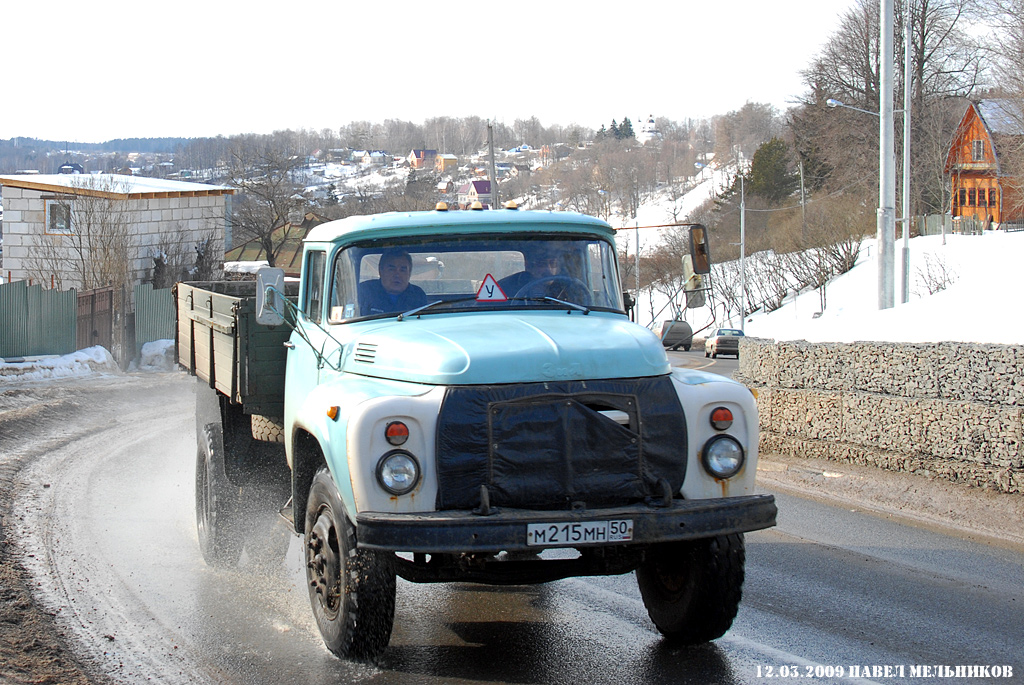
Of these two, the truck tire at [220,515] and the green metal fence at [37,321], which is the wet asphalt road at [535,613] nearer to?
the truck tire at [220,515]

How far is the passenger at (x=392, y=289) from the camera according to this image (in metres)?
5.59

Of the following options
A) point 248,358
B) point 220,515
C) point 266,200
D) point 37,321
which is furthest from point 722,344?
point 248,358

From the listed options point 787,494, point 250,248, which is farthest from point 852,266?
point 787,494

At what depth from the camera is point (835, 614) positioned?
5.77 metres

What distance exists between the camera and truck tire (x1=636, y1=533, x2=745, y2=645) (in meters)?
5.05

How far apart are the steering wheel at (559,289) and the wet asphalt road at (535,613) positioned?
6.05ft

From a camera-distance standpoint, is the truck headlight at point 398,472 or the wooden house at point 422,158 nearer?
the truck headlight at point 398,472

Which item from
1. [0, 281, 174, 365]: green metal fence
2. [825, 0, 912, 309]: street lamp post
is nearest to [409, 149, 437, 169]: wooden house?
[0, 281, 174, 365]: green metal fence

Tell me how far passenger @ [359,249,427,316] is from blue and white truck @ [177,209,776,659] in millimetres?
12

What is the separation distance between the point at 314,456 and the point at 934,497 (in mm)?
5705

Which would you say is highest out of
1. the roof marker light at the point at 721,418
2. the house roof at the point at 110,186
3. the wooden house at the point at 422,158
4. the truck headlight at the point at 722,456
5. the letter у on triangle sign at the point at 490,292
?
the wooden house at the point at 422,158

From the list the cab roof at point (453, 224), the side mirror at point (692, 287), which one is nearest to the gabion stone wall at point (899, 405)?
the side mirror at point (692, 287)

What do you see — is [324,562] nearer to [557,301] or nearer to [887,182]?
[557,301]

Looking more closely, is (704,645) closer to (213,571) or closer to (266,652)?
(266,652)
